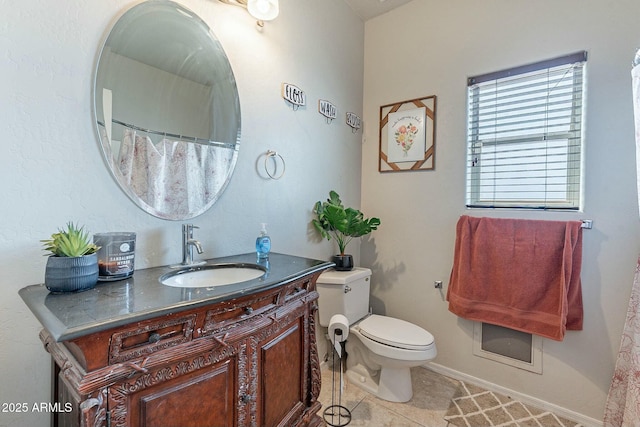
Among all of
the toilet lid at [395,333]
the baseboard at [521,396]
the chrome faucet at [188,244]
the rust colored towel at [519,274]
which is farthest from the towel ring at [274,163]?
the baseboard at [521,396]

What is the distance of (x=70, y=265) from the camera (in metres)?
0.79

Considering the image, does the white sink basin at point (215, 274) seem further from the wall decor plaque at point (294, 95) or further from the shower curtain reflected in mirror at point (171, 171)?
the wall decor plaque at point (294, 95)

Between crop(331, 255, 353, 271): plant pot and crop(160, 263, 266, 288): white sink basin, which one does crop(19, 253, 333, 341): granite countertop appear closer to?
crop(160, 263, 266, 288): white sink basin

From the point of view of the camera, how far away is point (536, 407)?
1.76 metres

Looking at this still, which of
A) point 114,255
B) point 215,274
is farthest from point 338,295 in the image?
point 114,255

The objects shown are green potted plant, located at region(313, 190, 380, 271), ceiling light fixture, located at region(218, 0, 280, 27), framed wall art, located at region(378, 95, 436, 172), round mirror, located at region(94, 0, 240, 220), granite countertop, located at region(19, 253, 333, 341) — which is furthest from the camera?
framed wall art, located at region(378, 95, 436, 172)

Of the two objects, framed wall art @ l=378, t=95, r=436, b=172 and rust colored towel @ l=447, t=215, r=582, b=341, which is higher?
framed wall art @ l=378, t=95, r=436, b=172

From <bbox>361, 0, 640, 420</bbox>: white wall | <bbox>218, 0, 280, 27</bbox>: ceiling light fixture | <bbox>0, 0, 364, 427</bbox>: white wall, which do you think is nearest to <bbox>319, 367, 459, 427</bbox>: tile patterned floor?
<bbox>361, 0, 640, 420</bbox>: white wall

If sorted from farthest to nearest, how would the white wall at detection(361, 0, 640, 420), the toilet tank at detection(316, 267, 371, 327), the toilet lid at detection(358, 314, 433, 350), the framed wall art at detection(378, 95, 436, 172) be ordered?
1. the framed wall art at detection(378, 95, 436, 172)
2. the toilet tank at detection(316, 267, 371, 327)
3. the toilet lid at detection(358, 314, 433, 350)
4. the white wall at detection(361, 0, 640, 420)

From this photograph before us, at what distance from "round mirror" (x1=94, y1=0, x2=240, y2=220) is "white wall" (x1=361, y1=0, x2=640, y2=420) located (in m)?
1.44

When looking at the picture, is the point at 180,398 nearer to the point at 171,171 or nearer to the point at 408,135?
the point at 171,171

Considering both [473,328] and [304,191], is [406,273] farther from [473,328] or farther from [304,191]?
[304,191]

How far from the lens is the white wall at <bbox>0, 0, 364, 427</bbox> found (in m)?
0.86

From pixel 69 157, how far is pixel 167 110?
16.7 inches
